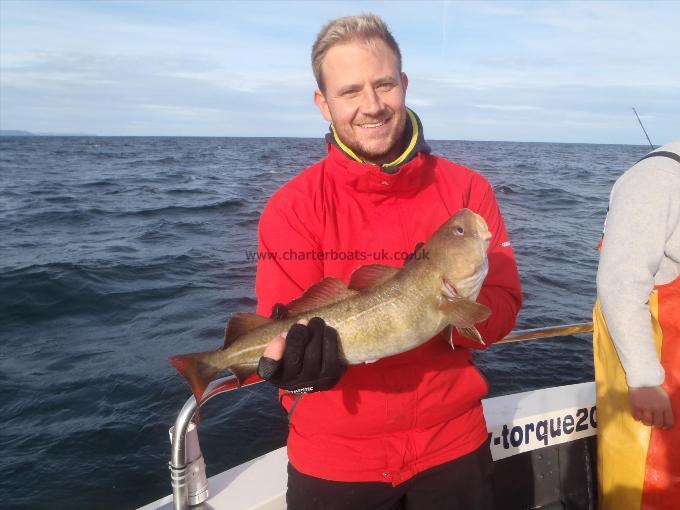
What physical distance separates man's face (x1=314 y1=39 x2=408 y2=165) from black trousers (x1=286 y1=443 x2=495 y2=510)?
186cm

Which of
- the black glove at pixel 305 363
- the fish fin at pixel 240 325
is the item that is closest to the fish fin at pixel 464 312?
the black glove at pixel 305 363

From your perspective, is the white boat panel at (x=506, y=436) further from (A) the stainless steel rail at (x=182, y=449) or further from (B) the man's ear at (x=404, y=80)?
(B) the man's ear at (x=404, y=80)

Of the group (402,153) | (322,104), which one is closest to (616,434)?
(402,153)

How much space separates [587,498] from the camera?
181 inches

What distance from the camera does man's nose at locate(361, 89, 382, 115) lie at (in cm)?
303

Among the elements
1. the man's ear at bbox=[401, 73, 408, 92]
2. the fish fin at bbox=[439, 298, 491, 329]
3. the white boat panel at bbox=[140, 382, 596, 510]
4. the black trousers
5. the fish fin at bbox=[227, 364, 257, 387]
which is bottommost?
the white boat panel at bbox=[140, 382, 596, 510]

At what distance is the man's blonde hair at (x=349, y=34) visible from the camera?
3.03m

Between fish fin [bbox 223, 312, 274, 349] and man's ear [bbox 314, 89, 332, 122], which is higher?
man's ear [bbox 314, 89, 332, 122]

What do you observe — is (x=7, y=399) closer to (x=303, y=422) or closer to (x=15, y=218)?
(x=303, y=422)

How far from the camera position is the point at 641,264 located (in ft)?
9.43

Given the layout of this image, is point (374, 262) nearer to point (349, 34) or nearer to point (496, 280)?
point (496, 280)

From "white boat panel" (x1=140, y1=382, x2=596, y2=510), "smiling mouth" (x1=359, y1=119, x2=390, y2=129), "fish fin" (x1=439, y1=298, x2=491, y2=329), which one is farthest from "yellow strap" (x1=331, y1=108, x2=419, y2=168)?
"white boat panel" (x1=140, y1=382, x2=596, y2=510)

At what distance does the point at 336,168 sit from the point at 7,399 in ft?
26.7

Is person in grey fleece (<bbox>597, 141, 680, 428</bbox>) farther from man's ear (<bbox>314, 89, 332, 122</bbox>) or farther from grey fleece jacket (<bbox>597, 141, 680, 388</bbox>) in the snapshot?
man's ear (<bbox>314, 89, 332, 122</bbox>)
